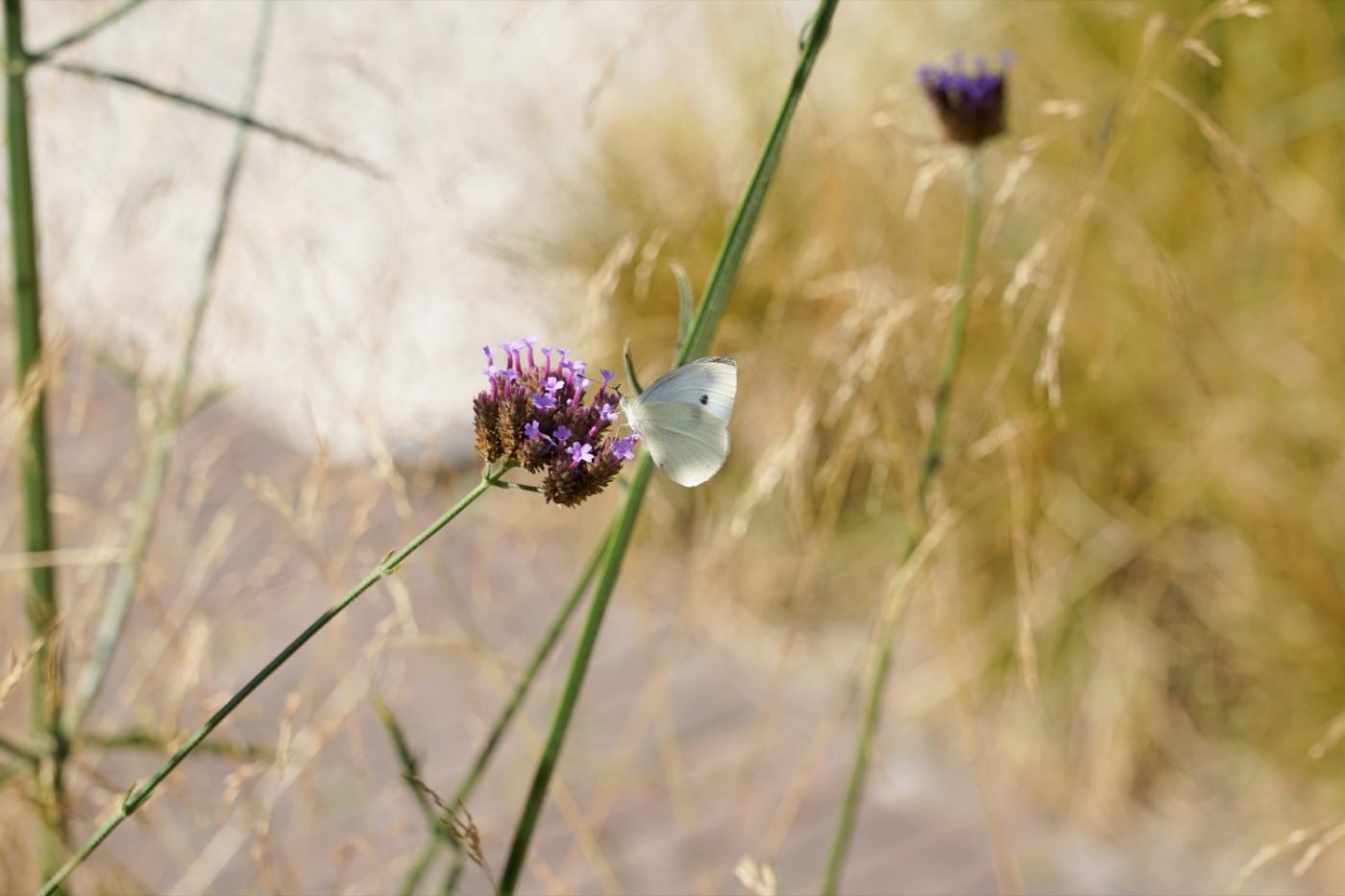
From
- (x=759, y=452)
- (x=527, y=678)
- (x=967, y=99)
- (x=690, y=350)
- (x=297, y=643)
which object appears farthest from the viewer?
(x=759, y=452)

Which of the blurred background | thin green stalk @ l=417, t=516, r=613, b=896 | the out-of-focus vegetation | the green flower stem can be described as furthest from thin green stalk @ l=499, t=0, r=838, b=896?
the out-of-focus vegetation

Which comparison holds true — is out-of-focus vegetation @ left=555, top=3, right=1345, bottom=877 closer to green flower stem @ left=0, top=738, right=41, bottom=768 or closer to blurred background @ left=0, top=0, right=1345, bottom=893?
blurred background @ left=0, top=0, right=1345, bottom=893

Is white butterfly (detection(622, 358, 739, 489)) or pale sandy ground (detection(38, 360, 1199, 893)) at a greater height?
pale sandy ground (detection(38, 360, 1199, 893))

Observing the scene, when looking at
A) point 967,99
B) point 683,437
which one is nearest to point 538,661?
point 683,437

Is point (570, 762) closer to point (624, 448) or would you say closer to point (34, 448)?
point (34, 448)

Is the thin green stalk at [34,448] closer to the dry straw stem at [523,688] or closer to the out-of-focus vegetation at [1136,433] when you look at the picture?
the dry straw stem at [523,688]

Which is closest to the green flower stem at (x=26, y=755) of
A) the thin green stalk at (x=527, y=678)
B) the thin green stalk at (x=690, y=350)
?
the thin green stalk at (x=527, y=678)
